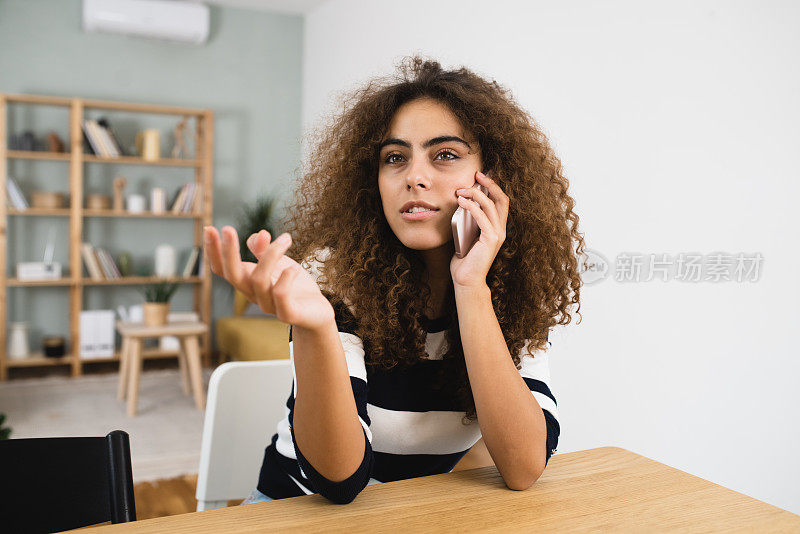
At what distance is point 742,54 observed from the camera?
6.39ft

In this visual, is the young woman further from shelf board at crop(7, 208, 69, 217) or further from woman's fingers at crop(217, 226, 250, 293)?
shelf board at crop(7, 208, 69, 217)

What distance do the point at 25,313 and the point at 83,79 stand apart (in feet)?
5.78

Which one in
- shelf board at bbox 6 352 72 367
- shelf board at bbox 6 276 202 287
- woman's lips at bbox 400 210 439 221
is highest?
woman's lips at bbox 400 210 439 221

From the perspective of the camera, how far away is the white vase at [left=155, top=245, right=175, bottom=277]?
187 inches

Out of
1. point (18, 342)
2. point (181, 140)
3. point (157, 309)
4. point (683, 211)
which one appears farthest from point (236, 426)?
point (181, 140)

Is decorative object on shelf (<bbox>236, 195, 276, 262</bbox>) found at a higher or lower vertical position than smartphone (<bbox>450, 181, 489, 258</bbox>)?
lower

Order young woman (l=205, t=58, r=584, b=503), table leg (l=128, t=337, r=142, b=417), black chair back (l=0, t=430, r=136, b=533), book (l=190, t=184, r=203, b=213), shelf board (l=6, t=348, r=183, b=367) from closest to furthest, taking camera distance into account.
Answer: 1. black chair back (l=0, t=430, r=136, b=533)
2. young woman (l=205, t=58, r=584, b=503)
3. table leg (l=128, t=337, r=142, b=417)
4. shelf board (l=6, t=348, r=183, b=367)
5. book (l=190, t=184, r=203, b=213)

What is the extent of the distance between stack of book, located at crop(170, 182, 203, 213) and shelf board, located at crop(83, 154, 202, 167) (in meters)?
0.16

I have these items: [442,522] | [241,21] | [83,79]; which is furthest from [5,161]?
[442,522]

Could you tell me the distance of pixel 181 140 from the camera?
4906 millimetres

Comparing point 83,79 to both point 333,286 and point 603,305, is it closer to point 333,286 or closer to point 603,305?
point 603,305

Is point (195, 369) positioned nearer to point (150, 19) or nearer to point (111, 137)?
point (111, 137)

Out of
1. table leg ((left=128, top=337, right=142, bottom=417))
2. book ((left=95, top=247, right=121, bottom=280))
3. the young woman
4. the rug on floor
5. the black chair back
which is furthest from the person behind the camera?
book ((left=95, top=247, right=121, bottom=280))

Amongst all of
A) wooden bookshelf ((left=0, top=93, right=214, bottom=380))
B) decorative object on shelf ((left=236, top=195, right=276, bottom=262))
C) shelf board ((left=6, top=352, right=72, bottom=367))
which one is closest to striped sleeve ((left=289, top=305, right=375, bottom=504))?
decorative object on shelf ((left=236, top=195, right=276, bottom=262))
